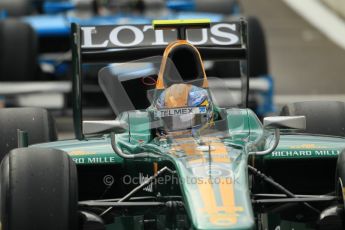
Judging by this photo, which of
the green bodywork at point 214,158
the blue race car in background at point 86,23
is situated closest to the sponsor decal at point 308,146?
the green bodywork at point 214,158

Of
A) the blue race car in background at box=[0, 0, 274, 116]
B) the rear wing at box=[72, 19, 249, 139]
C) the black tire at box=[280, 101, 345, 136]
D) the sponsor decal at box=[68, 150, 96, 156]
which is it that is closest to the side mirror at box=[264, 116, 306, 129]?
the sponsor decal at box=[68, 150, 96, 156]

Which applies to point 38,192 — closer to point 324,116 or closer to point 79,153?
point 79,153

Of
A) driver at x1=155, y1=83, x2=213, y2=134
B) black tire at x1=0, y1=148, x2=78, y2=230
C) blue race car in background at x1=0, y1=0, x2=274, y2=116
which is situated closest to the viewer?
black tire at x1=0, y1=148, x2=78, y2=230

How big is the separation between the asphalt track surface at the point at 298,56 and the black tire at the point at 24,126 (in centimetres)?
858

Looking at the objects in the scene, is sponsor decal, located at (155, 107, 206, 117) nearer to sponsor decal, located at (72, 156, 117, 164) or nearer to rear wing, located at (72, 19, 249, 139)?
sponsor decal, located at (72, 156, 117, 164)

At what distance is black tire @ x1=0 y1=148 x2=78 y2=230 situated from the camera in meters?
7.18

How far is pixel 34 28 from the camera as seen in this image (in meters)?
16.0

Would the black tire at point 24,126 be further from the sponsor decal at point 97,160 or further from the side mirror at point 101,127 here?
the side mirror at point 101,127

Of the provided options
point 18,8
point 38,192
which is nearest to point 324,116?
point 38,192

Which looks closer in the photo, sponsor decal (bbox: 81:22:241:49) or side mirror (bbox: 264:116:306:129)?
side mirror (bbox: 264:116:306:129)

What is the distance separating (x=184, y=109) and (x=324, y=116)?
1646mm

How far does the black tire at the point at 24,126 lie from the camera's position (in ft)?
31.0

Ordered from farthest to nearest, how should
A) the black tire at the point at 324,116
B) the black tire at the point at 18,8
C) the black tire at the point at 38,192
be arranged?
1. the black tire at the point at 18,8
2. the black tire at the point at 324,116
3. the black tire at the point at 38,192

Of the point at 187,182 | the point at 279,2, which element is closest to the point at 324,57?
the point at 279,2
